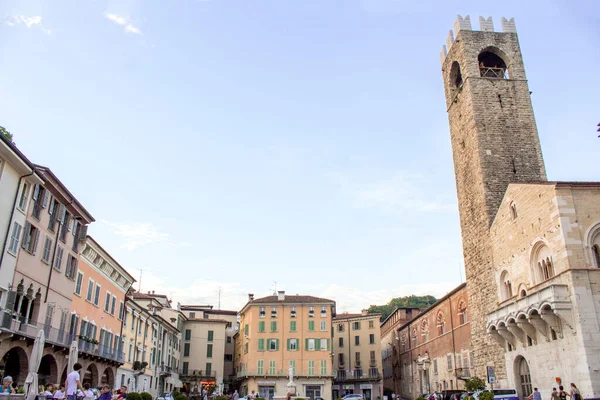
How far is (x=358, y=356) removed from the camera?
7344 cm

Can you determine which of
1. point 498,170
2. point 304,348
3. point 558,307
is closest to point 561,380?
point 558,307

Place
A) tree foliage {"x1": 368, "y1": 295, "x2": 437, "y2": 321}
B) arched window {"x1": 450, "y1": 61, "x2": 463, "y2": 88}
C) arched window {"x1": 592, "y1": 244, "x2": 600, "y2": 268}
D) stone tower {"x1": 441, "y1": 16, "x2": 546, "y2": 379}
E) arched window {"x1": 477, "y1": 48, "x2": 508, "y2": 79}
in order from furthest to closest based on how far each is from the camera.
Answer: tree foliage {"x1": 368, "y1": 295, "x2": 437, "y2": 321} < arched window {"x1": 450, "y1": 61, "x2": 463, "y2": 88} < arched window {"x1": 477, "y1": 48, "x2": 508, "y2": 79} < stone tower {"x1": 441, "y1": 16, "x2": 546, "y2": 379} < arched window {"x1": 592, "y1": 244, "x2": 600, "y2": 268}

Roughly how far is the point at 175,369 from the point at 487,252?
44.6 m

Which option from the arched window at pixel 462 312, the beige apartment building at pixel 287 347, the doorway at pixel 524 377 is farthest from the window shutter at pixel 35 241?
the beige apartment building at pixel 287 347

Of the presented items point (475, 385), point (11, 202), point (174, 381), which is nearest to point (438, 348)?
point (475, 385)

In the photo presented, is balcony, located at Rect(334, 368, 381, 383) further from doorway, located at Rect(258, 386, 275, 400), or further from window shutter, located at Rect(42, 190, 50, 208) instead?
window shutter, located at Rect(42, 190, 50, 208)

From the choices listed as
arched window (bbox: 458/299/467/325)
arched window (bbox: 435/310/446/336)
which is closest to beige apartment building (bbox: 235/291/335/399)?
arched window (bbox: 435/310/446/336)

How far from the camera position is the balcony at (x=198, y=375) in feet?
219

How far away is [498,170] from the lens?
34.7 meters

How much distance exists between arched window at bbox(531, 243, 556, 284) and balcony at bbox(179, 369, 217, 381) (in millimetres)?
50911

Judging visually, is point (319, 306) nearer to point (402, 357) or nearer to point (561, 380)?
point (402, 357)

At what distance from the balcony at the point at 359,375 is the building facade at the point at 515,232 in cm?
3887

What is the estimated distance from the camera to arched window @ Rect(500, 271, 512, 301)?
101ft

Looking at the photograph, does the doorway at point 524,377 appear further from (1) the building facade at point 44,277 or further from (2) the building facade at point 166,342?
(2) the building facade at point 166,342
